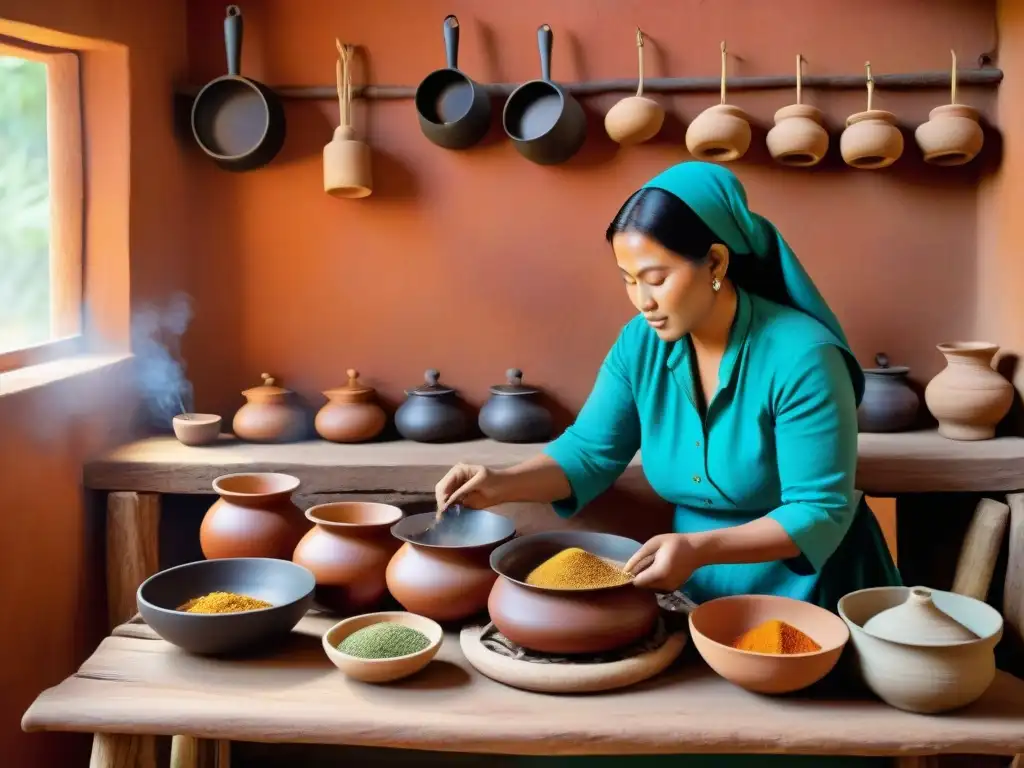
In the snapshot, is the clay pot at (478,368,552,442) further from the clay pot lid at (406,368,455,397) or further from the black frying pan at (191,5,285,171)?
the black frying pan at (191,5,285,171)

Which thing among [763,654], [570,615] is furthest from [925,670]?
[570,615]

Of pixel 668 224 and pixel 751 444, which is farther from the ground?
pixel 668 224

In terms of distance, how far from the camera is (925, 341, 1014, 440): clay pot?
2.64 meters

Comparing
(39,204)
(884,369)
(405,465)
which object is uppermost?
(39,204)

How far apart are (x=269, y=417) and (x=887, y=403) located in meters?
1.95

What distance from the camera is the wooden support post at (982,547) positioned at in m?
2.48

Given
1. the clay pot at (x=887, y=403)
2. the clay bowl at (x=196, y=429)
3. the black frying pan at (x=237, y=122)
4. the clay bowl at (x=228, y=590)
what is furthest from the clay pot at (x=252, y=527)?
the clay pot at (x=887, y=403)

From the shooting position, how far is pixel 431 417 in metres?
2.88

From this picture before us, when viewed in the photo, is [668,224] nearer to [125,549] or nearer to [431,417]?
[431,417]

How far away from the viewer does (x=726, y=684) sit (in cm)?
158

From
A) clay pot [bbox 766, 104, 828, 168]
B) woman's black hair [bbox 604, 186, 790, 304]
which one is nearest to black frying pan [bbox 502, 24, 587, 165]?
clay pot [bbox 766, 104, 828, 168]

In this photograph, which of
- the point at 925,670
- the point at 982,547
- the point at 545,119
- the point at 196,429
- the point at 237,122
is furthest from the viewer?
the point at 237,122

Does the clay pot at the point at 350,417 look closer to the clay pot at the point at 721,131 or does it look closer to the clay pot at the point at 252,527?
the clay pot at the point at 252,527

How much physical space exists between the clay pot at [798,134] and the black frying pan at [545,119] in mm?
599
